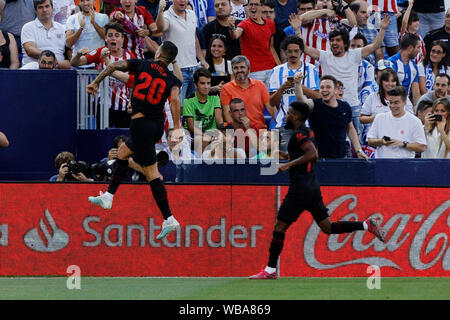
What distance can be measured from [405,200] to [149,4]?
6.39 m

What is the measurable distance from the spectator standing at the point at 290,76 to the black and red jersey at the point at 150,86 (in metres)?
3.08

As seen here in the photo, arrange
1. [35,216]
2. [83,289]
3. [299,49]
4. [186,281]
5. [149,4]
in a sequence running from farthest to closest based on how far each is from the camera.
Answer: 1. [149,4]
2. [299,49]
3. [35,216]
4. [186,281]
5. [83,289]

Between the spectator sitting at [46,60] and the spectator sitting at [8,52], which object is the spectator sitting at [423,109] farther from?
the spectator sitting at [8,52]

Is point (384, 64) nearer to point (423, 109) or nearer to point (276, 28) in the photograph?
point (423, 109)

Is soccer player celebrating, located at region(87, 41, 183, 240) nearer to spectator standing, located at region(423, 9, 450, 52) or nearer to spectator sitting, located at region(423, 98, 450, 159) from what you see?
spectator sitting, located at region(423, 98, 450, 159)

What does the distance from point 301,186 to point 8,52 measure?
6.67 m

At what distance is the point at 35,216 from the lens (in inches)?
521

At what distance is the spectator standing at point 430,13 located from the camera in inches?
740

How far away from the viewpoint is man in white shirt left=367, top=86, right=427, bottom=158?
1386cm

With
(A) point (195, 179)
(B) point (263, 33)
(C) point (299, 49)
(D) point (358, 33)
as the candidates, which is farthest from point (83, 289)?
(D) point (358, 33)

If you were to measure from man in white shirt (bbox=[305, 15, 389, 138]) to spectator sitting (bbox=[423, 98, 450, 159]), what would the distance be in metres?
1.57

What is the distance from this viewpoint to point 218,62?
52.1 ft

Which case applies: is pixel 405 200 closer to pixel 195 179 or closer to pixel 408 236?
pixel 408 236

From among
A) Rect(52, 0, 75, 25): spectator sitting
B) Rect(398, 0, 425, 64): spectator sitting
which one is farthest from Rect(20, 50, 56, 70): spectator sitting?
Rect(398, 0, 425, 64): spectator sitting
